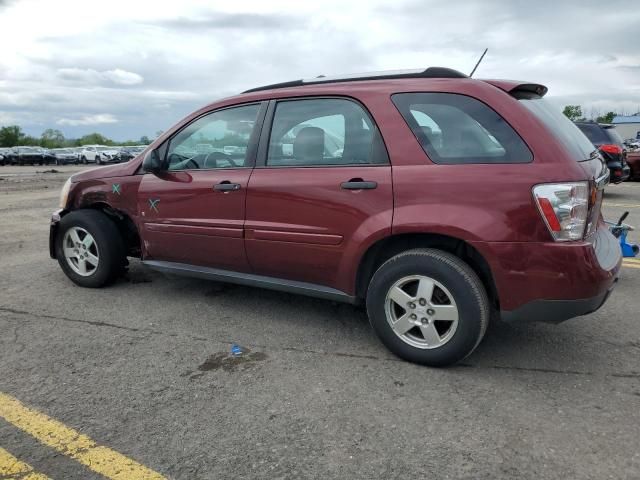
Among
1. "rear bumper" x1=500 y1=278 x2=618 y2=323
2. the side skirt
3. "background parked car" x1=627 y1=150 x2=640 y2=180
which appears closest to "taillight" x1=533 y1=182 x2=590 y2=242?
"rear bumper" x1=500 y1=278 x2=618 y2=323

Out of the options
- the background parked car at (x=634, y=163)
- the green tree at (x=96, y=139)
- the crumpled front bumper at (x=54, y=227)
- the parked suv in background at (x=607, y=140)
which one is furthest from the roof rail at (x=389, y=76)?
the green tree at (x=96, y=139)

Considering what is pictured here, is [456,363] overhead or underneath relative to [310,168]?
underneath

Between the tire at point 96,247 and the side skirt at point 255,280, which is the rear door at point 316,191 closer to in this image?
the side skirt at point 255,280

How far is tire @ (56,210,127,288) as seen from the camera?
457 centimetres

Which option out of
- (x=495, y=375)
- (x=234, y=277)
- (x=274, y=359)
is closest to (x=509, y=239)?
(x=495, y=375)

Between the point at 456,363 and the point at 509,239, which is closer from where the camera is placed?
the point at 509,239

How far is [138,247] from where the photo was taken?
4.82 meters

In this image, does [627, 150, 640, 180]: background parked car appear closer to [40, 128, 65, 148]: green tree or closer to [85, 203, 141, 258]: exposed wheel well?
[85, 203, 141, 258]: exposed wheel well

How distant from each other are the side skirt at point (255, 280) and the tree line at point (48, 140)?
256 ft

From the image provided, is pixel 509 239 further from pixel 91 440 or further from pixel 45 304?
pixel 45 304

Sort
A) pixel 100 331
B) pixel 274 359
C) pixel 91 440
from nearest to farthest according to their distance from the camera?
pixel 91 440 → pixel 274 359 → pixel 100 331

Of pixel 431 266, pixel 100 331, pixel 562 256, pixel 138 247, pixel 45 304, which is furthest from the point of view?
pixel 138 247

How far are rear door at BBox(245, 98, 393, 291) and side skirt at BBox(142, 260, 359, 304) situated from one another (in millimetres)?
46

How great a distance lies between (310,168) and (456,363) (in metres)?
1.54
